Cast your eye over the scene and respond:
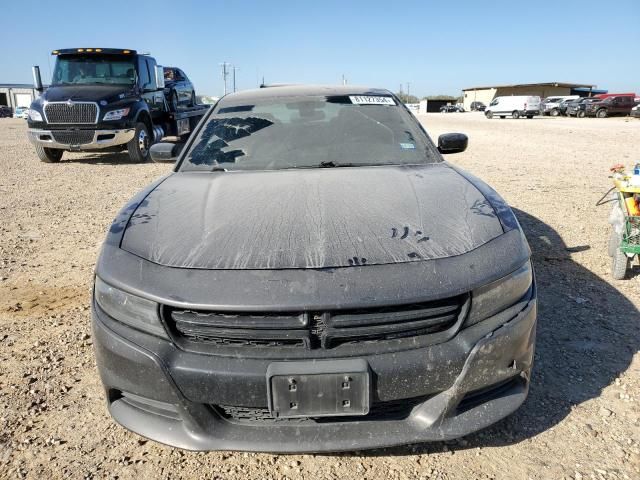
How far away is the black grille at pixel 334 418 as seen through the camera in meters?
1.71

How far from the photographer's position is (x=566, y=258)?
4.18m

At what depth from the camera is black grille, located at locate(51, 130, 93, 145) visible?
9766 mm

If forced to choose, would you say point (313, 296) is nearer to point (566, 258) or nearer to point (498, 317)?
point (498, 317)

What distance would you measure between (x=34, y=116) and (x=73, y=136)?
922 millimetres

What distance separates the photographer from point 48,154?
1056 centimetres

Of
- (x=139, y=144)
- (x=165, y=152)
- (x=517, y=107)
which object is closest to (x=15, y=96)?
(x=517, y=107)

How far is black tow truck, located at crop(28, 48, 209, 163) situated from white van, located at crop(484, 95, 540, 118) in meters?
30.0

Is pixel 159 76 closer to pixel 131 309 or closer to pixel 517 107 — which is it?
pixel 131 309

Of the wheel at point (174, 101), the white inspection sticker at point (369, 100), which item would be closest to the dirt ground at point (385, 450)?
the white inspection sticker at point (369, 100)

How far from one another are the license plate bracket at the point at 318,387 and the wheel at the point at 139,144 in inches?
389

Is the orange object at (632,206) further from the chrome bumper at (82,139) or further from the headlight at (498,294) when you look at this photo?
the chrome bumper at (82,139)

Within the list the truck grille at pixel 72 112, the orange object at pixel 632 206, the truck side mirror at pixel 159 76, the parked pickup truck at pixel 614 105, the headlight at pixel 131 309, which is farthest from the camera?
Result: the parked pickup truck at pixel 614 105

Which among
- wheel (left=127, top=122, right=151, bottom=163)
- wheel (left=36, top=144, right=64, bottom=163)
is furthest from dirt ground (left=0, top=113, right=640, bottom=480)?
wheel (left=36, top=144, right=64, bottom=163)

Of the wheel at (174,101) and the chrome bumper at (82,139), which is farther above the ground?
the wheel at (174,101)
